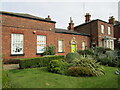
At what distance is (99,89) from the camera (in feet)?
12.2

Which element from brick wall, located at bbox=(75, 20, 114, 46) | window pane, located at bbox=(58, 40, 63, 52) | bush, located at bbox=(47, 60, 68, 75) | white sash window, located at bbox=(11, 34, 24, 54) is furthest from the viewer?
brick wall, located at bbox=(75, 20, 114, 46)

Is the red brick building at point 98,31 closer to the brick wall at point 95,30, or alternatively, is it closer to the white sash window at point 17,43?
the brick wall at point 95,30

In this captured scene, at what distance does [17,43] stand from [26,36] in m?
1.35

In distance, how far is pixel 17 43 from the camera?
36.0 feet

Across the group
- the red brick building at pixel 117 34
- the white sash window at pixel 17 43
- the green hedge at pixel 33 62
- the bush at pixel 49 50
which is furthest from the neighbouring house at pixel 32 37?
the red brick building at pixel 117 34

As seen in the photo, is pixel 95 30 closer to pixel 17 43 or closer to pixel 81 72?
pixel 17 43

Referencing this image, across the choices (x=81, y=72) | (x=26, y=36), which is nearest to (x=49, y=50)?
(x=26, y=36)

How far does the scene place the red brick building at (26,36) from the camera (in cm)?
1029

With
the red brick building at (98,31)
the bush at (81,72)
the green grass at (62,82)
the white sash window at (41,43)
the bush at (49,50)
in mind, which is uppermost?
the red brick building at (98,31)

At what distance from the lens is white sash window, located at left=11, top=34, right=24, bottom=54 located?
1068cm

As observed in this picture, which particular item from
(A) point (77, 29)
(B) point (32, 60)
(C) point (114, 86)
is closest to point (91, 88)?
(C) point (114, 86)

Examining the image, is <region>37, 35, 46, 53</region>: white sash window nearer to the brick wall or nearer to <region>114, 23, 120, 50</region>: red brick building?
the brick wall

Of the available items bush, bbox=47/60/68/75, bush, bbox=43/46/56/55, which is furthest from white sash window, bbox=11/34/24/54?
bush, bbox=47/60/68/75

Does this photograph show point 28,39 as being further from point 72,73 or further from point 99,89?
point 99,89
